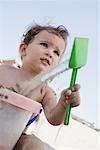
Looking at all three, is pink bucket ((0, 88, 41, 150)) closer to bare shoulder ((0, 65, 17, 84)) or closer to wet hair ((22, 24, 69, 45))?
bare shoulder ((0, 65, 17, 84))

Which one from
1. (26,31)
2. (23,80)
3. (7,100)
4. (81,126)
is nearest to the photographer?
→ (7,100)

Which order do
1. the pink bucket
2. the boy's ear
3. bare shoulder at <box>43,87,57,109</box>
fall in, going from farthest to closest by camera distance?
the boy's ear
bare shoulder at <box>43,87,57,109</box>
the pink bucket

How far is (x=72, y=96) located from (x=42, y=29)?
255mm

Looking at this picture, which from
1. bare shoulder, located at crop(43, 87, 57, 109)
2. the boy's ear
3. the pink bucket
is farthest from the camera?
the boy's ear

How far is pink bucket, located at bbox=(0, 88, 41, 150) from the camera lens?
0.52 metres

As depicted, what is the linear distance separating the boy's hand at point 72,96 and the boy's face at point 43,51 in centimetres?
10

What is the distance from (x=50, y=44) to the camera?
0.67 meters

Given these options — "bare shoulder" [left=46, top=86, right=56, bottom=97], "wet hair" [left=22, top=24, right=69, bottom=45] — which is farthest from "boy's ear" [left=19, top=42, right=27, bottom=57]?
"bare shoulder" [left=46, top=86, right=56, bottom=97]

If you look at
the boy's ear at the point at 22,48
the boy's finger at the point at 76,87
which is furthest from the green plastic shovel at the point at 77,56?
the boy's ear at the point at 22,48

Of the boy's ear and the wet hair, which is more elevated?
the wet hair

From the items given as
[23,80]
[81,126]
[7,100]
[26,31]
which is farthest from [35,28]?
[81,126]

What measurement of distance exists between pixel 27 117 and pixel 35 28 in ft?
0.88

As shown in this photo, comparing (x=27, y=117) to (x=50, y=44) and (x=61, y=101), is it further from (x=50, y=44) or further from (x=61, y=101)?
(x=50, y=44)

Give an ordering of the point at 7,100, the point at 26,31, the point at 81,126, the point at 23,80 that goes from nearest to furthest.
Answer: the point at 7,100 < the point at 23,80 < the point at 26,31 < the point at 81,126
